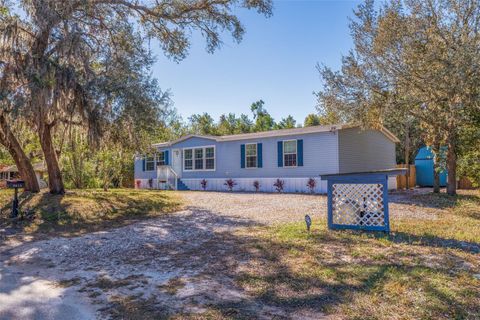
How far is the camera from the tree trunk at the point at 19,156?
32.8 ft

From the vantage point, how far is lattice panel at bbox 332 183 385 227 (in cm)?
654

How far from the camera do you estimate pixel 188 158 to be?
2028 centimetres

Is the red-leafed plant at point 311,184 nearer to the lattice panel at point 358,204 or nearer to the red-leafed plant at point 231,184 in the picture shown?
the red-leafed plant at point 231,184

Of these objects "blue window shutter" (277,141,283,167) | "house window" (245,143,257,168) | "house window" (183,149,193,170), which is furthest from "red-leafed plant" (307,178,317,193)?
"house window" (183,149,193,170)

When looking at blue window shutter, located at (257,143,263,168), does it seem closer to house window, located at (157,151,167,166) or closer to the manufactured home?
the manufactured home

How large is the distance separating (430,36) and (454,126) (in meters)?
3.26

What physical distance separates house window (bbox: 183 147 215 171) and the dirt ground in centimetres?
1133

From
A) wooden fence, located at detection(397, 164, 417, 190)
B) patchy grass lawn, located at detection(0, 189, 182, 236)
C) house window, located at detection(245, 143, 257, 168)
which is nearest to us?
patchy grass lawn, located at detection(0, 189, 182, 236)

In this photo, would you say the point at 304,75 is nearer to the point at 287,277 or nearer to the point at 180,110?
the point at 287,277

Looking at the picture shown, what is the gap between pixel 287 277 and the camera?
13.5 feet

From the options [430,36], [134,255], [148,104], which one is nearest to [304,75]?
[430,36]

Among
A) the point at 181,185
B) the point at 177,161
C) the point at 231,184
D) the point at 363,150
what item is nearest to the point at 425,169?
the point at 363,150

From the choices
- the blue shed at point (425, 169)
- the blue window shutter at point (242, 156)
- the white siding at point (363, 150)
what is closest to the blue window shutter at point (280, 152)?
the blue window shutter at point (242, 156)

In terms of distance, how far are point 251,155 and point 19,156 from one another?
994cm
